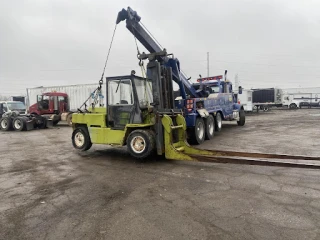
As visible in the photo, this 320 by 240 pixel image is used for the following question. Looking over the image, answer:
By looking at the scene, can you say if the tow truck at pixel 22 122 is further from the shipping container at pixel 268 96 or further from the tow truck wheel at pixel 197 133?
the shipping container at pixel 268 96

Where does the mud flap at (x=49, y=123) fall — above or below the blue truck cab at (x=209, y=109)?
below

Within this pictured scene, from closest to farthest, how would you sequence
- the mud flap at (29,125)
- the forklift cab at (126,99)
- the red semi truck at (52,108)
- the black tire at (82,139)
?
the forklift cab at (126,99) → the black tire at (82,139) → the mud flap at (29,125) → the red semi truck at (52,108)

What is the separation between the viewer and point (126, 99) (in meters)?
7.83

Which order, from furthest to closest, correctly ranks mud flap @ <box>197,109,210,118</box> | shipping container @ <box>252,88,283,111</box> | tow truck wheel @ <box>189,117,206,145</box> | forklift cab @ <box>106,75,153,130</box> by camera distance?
shipping container @ <box>252,88,283,111</box>, mud flap @ <box>197,109,210,118</box>, tow truck wheel @ <box>189,117,206,145</box>, forklift cab @ <box>106,75,153,130</box>

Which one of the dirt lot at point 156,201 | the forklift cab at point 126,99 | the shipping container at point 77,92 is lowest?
the dirt lot at point 156,201

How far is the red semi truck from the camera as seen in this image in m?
19.3

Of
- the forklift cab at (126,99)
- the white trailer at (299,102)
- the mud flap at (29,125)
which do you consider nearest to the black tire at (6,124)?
the mud flap at (29,125)

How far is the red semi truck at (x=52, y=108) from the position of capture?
19.3 meters

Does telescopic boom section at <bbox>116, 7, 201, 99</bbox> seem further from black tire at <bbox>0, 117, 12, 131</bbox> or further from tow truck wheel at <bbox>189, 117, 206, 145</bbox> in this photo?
black tire at <bbox>0, 117, 12, 131</bbox>

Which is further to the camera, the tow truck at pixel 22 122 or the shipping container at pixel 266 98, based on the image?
the shipping container at pixel 266 98

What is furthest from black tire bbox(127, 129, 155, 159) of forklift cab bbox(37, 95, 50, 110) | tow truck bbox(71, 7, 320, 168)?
forklift cab bbox(37, 95, 50, 110)

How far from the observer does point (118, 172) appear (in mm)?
6496

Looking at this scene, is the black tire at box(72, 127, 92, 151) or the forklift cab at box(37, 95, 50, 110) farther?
the forklift cab at box(37, 95, 50, 110)

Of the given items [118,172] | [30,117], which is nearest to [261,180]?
[118,172]
